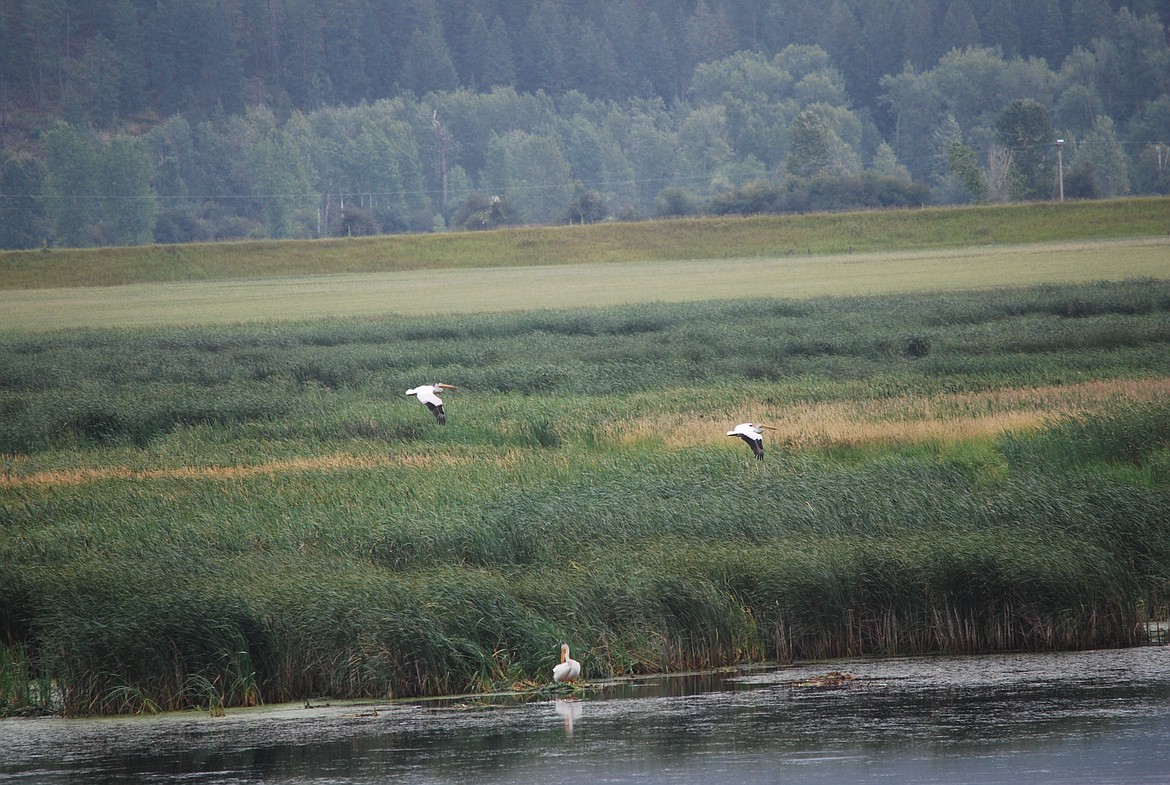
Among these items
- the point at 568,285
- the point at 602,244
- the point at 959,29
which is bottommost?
the point at 568,285

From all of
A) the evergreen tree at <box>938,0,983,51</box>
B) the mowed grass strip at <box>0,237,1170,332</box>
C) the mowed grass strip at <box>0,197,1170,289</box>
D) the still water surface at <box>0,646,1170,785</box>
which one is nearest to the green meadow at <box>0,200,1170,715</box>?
the still water surface at <box>0,646,1170,785</box>

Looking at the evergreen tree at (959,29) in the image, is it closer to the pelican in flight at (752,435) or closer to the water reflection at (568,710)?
the pelican in flight at (752,435)

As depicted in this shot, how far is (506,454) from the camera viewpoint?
2588 cm

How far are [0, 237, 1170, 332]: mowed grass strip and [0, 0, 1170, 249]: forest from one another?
88.2 ft

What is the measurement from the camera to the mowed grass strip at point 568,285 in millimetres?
68125

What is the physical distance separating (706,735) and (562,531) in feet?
18.1

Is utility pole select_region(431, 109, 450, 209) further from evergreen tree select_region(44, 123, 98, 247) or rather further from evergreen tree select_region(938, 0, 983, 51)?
evergreen tree select_region(938, 0, 983, 51)

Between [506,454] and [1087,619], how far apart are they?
41.2 ft

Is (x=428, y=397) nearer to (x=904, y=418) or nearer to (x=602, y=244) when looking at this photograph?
(x=904, y=418)

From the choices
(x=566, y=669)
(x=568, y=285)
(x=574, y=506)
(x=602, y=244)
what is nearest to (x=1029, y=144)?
(x=602, y=244)

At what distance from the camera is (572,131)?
17550 centimetres

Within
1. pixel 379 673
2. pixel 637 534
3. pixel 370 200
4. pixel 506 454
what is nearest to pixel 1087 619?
pixel 637 534

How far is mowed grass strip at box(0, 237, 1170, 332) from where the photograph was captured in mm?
68125

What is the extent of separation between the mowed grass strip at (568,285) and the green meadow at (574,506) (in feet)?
61.3
